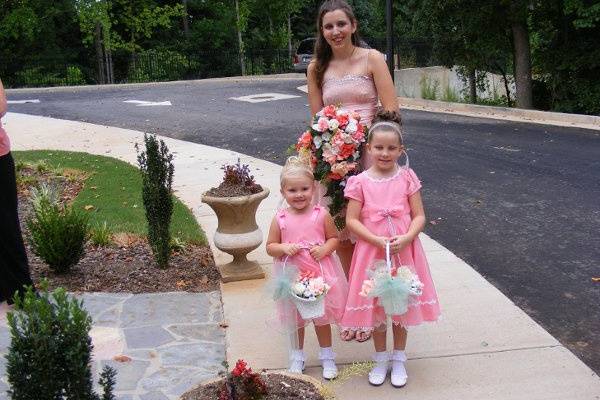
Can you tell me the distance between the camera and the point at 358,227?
3971 millimetres

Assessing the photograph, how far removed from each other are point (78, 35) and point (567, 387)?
115 feet

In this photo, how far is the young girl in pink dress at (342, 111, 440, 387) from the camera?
155 inches

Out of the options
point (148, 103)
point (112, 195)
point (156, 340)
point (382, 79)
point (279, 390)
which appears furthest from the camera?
point (148, 103)

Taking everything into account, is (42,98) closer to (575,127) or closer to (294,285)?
(575,127)

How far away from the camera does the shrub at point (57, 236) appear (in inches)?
226

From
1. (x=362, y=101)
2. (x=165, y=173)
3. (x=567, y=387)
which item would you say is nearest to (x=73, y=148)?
(x=165, y=173)

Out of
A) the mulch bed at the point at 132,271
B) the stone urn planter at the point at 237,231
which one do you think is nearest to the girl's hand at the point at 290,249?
the stone urn planter at the point at 237,231

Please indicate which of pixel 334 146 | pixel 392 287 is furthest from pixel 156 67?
pixel 392 287

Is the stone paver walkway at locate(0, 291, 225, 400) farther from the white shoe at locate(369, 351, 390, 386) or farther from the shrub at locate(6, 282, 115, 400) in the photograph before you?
the shrub at locate(6, 282, 115, 400)

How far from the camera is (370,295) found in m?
3.79

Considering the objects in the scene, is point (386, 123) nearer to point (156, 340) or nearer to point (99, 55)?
point (156, 340)

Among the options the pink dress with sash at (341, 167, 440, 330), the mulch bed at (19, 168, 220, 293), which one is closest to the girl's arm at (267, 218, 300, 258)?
the pink dress with sash at (341, 167, 440, 330)

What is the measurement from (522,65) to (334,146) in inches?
564

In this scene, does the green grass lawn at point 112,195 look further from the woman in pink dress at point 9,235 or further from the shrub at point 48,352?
the shrub at point 48,352
